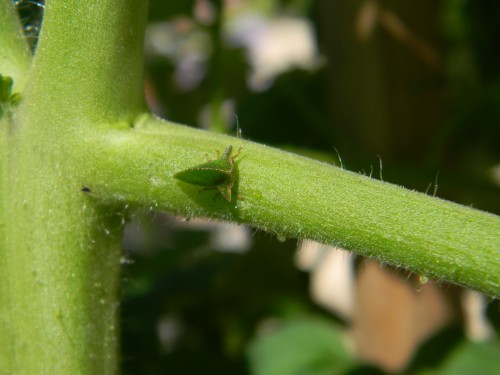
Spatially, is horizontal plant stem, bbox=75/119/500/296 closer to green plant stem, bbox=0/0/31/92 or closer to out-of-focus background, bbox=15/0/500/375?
green plant stem, bbox=0/0/31/92

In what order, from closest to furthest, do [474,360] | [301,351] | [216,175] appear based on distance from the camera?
[216,175]
[474,360]
[301,351]

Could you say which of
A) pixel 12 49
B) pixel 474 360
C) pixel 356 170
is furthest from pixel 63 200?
pixel 474 360

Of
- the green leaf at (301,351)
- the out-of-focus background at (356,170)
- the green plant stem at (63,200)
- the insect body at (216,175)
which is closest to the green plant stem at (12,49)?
the green plant stem at (63,200)

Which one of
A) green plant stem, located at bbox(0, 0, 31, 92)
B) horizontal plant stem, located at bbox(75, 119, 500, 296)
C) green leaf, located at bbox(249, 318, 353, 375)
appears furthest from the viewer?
green leaf, located at bbox(249, 318, 353, 375)

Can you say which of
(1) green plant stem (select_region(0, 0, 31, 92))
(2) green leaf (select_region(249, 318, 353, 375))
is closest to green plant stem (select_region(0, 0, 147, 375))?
(1) green plant stem (select_region(0, 0, 31, 92))

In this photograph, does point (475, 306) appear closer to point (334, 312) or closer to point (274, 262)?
point (334, 312)

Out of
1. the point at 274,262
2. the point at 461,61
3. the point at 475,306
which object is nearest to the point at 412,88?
the point at 461,61

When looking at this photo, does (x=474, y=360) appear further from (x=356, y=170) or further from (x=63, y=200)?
(x=63, y=200)
